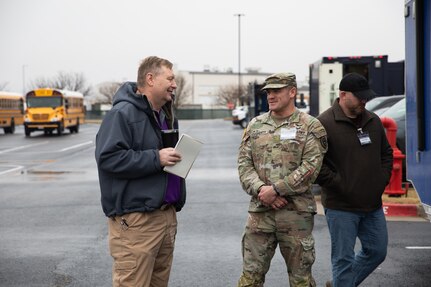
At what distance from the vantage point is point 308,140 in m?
4.33

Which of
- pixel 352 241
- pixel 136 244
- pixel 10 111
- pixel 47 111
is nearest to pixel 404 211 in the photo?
pixel 352 241

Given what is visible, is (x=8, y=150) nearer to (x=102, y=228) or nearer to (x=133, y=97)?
(x=102, y=228)

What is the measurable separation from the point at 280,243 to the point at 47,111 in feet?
110

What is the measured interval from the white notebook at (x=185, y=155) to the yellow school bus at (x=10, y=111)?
37754 mm

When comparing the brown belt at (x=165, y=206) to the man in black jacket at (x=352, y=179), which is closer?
the brown belt at (x=165, y=206)

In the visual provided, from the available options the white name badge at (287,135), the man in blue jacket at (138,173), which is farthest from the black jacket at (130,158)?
the white name badge at (287,135)

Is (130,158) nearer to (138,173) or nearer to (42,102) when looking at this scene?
(138,173)

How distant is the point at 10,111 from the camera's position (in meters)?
41.3

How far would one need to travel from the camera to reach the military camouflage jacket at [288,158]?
14.0 feet

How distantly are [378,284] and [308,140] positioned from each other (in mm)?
2266

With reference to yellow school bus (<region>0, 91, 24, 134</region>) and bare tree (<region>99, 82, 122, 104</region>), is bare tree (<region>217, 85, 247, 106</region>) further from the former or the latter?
yellow school bus (<region>0, 91, 24, 134</region>)

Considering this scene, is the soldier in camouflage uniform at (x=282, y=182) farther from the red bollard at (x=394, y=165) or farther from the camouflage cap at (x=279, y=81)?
the red bollard at (x=394, y=165)

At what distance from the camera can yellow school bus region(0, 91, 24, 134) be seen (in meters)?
39.9

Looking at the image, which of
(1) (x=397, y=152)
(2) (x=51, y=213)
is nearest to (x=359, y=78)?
(1) (x=397, y=152)
